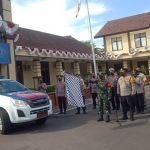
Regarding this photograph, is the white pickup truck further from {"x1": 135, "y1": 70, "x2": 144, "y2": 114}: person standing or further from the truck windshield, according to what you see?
{"x1": 135, "y1": 70, "x2": 144, "y2": 114}: person standing

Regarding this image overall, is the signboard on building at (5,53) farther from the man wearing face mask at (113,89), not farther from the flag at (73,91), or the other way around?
the man wearing face mask at (113,89)

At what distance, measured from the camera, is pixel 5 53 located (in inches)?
502

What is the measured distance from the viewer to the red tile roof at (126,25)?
1153 inches

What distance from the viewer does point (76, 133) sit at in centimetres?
Result: 674

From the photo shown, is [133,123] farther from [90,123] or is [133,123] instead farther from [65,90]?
[65,90]

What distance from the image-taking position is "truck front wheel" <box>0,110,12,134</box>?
7.29 metres

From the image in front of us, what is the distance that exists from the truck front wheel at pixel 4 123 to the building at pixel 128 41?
76.6ft

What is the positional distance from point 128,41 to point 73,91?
21.8 m

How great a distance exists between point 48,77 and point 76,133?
16.7 meters

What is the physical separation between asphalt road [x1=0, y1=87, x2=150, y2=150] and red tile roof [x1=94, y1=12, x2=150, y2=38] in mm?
22886

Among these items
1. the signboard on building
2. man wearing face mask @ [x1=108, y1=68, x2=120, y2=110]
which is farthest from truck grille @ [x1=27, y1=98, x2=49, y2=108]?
the signboard on building

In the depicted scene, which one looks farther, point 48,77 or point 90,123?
point 48,77

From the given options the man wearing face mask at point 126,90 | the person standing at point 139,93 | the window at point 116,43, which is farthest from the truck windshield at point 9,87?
the window at point 116,43

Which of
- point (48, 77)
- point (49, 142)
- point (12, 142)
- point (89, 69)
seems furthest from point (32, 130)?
point (89, 69)
